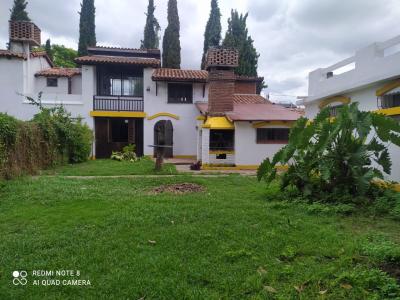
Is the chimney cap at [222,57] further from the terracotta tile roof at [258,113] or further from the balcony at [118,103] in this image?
the balcony at [118,103]

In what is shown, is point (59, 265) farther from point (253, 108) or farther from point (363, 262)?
point (253, 108)

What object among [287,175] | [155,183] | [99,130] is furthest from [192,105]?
[287,175]

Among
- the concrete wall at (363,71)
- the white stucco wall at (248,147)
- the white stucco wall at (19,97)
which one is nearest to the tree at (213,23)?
the white stucco wall at (19,97)

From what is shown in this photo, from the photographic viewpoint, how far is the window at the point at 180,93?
2059 centimetres

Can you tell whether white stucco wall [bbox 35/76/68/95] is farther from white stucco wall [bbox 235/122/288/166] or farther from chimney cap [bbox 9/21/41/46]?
white stucco wall [bbox 235/122/288/166]

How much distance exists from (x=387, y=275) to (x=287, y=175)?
4504 mm

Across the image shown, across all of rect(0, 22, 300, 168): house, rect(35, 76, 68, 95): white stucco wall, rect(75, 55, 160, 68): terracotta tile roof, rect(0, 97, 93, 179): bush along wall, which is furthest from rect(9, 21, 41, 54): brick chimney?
rect(0, 97, 93, 179): bush along wall

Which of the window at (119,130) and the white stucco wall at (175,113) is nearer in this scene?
the white stucco wall at (175,113)

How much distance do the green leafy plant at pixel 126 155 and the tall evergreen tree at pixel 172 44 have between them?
1452cm

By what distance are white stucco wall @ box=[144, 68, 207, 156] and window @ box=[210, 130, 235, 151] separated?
5.07 meters

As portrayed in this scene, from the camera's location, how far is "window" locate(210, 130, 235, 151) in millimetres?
15625

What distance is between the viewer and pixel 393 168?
8.48 metres

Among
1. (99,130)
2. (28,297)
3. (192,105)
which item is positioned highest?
(192,105)

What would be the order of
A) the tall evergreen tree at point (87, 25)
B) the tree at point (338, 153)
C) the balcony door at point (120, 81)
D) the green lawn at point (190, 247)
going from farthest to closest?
the tall evergreen tree at point (87, 25), the balcony door at point (120, 81), the tree at point (338, 153), the green lawn at point (190, 247)
